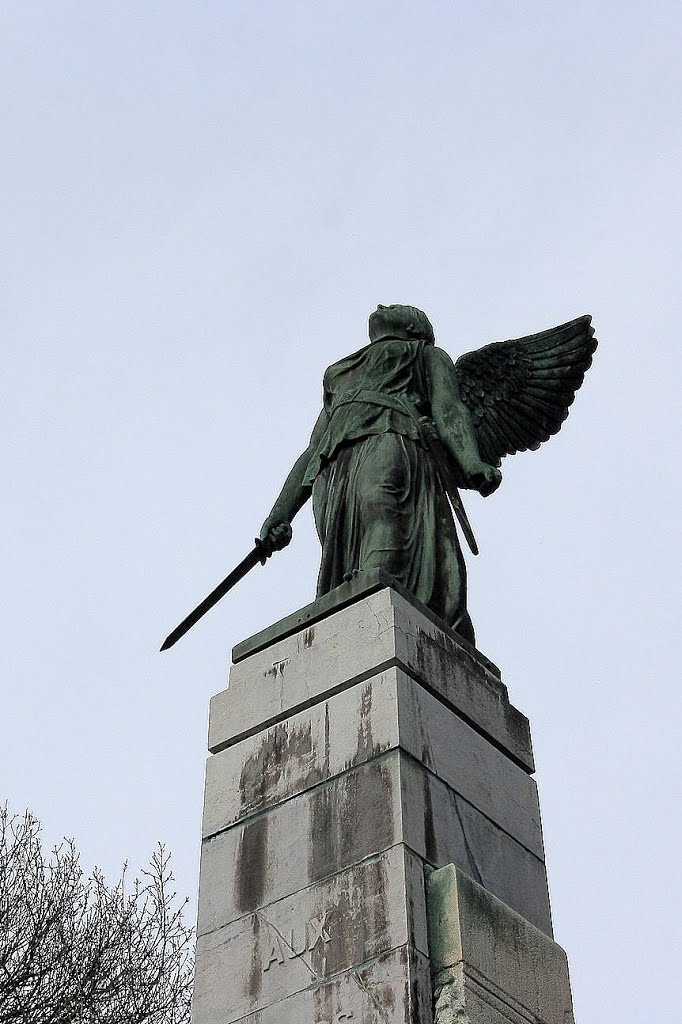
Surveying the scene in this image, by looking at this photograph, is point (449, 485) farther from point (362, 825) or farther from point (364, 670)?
point (362, 825)

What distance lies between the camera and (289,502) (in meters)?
8.56

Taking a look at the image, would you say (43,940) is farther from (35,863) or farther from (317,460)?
(317,460)

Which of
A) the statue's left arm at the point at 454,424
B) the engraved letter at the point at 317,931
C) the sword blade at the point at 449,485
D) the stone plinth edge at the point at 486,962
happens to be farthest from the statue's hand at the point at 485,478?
the engraved letter at the point at 317,931

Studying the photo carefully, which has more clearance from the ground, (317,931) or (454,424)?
(454,424)

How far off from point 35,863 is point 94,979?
5.15ft

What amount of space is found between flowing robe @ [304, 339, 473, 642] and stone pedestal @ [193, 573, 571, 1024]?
407 mm

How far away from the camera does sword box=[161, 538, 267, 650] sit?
8.28 metres

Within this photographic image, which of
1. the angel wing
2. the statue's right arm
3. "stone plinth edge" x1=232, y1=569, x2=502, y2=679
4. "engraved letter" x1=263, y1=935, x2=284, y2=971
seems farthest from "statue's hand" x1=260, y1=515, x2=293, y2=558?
"engraved letter" x1=263, y1=935, x2=284, y2=971

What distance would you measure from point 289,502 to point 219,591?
0.68 metres

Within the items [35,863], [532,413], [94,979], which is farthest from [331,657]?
[35,863]

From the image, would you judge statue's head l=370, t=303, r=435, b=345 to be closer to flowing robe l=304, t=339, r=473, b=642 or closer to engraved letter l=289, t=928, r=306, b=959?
flowing robe l=304, t=339, r=473, b=642

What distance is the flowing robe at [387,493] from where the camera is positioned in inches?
298

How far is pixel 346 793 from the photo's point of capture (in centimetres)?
628


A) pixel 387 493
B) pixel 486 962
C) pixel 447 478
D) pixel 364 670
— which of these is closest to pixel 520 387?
pixel 447 478
